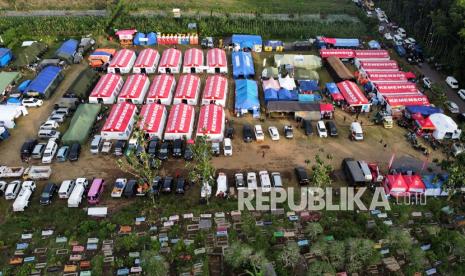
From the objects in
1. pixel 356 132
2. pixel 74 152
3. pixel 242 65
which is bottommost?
pixel 74 152

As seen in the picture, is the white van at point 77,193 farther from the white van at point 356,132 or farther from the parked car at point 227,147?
the white van at point 356,132

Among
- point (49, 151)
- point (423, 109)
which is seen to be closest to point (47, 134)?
point (49, 151)

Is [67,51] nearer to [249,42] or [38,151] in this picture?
[38,151]

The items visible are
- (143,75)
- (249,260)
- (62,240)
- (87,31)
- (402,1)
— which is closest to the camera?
(249,260)

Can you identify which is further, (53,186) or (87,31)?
(87,31)

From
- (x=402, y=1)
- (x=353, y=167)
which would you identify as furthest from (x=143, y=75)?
(x=402, y=1)

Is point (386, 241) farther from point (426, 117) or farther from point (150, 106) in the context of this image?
point (150, 106)
